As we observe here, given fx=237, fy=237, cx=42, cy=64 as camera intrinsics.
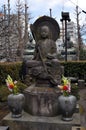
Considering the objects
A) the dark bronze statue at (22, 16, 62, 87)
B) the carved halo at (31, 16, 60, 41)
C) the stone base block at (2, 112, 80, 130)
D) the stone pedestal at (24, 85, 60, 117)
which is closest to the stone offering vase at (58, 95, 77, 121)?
the stone base block at (2, 112, 80, 130)

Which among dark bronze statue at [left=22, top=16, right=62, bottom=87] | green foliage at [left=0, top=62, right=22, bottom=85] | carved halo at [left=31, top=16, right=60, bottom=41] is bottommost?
green foliage at [left=0, top=62, right=22, bottom=85]

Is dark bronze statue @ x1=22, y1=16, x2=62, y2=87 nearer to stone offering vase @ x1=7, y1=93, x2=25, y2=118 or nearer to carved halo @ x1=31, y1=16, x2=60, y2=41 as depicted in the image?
carved halo @ x1=31, y1=16, x2=60, y2=41

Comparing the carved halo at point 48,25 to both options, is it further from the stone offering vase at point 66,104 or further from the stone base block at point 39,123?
the stone base block at point 39,123

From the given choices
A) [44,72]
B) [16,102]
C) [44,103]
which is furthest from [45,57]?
[16,102]

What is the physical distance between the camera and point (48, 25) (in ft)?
19.1

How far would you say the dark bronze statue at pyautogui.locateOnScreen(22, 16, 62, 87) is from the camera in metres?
5.43

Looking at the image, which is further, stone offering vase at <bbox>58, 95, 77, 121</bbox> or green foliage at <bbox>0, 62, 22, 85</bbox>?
green foliage at <bbox>0, 62, 22, 85</bbox>

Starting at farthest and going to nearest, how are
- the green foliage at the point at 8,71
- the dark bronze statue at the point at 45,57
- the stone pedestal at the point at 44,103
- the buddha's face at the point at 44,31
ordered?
the green foliage at the point at 8,71 < the buddha's face at the point at 44,31 < the dark bronze statue at the point at 45,57 < the stone pedestal at the point at 44,103

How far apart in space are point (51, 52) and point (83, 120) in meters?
2.01

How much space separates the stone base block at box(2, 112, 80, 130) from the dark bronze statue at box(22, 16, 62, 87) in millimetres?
861

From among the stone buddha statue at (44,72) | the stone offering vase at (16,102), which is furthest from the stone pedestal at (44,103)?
the stone offering vase at (16,102)

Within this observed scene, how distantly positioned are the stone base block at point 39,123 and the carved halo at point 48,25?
6.61 feet

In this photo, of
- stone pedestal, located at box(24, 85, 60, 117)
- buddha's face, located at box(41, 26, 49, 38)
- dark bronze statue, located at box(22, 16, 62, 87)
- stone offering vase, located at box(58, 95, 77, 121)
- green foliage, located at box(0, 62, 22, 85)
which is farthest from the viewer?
green foliage, located at box(0, 62, 22, 85)

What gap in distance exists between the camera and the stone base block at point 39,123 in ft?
15.8
